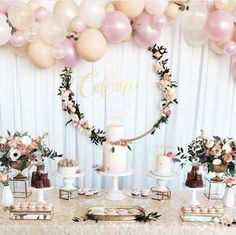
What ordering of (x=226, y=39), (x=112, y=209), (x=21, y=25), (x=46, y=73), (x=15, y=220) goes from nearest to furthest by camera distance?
1. (x=15, y=220)
2. (x=112, y=209)
3. (x=21, y=25)
4. (x=226, y=39)
5. (x=46, y=73)

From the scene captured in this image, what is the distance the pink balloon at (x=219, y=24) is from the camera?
6.84 feet

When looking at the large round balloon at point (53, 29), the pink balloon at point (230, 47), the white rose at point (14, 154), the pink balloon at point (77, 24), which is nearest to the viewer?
the white rose at point (14, 154)

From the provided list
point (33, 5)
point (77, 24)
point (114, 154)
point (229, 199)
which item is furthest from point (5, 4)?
point (229, 199)

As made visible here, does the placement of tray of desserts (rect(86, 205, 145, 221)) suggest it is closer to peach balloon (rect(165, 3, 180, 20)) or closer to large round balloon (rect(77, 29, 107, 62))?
large round balloon (rect(77, 29, 107, 62))

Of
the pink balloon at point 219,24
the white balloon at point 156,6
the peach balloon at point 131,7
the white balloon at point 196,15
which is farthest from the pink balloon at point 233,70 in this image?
the peach balloon at point 131,7

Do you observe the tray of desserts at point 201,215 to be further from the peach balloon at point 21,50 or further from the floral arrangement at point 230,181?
the peach balloon at point 21,50

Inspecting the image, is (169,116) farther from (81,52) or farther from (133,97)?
(81,52)

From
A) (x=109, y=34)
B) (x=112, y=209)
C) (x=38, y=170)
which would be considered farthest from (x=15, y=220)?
(x=109, y=34)

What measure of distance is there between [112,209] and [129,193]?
0.33 m

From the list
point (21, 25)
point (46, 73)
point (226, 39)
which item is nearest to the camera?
point (21, 25)

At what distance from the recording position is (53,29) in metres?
2.02

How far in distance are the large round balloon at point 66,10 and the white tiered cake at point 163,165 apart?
1036mm

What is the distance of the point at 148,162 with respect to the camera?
2.62 m

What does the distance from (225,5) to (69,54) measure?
1.05 meters
